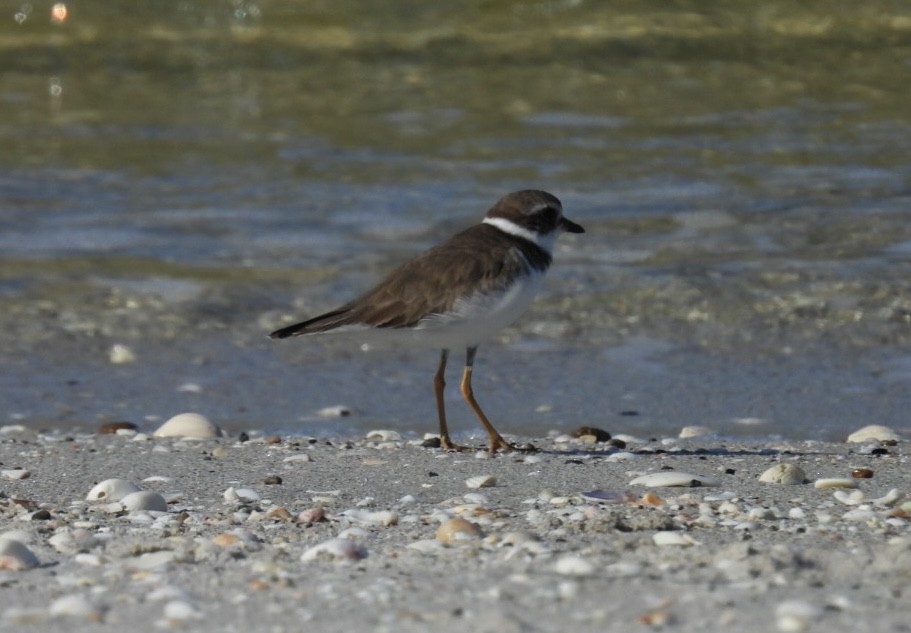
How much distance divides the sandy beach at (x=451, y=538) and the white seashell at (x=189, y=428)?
208 millimetres

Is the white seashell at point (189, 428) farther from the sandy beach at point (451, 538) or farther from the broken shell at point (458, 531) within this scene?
the broken shell at point (458, 531)

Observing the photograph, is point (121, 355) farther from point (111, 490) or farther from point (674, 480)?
point (674, 480)

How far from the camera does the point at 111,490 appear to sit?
4.58 m

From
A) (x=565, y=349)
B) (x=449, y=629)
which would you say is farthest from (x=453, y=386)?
(x=449, y=629)

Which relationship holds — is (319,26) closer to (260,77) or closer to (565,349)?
(260,77)

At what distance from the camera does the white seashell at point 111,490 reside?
179 inches

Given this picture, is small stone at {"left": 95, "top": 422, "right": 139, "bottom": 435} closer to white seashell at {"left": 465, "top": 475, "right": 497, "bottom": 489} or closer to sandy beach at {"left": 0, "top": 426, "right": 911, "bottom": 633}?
sandy beach at {"left": 0, "top": 426, "right": 911, "bottom": 633}

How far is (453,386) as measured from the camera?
709 cm

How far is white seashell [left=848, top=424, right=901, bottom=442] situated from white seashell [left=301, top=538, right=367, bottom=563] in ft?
9.10

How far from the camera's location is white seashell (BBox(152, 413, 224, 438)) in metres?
5.96

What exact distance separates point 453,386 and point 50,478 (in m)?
2.51

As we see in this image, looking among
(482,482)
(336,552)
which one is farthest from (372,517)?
(482,482)

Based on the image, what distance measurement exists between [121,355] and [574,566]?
15.0ft

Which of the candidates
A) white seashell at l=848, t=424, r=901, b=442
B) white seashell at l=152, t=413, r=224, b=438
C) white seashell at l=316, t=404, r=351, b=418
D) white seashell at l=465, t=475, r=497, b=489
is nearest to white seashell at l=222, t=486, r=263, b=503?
white seashell at l=465, t=475, r=497, b=489
